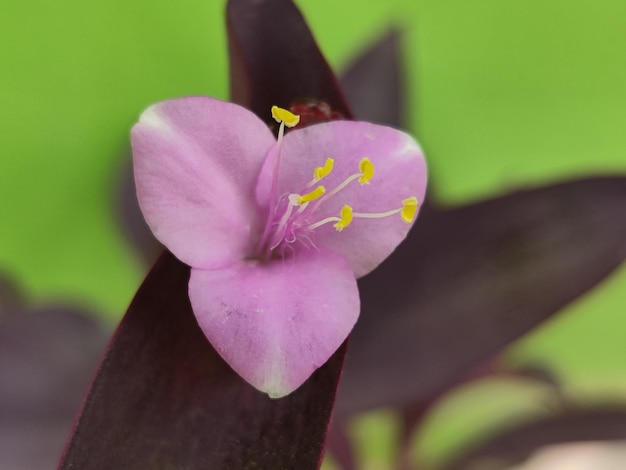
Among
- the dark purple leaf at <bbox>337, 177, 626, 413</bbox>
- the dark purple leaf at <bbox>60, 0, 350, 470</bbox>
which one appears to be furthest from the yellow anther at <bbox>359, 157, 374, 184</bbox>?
→ the dark purple leaf at <bbox>337, 177, 626, 413</bbox>

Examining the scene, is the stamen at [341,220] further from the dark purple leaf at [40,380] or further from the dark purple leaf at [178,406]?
the dark purple leaf at [40,380]

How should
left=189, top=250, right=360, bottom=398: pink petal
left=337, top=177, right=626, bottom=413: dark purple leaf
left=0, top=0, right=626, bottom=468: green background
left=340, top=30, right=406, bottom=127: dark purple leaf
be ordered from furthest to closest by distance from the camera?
1. left=0, top=0, right=626, bottom=468: green background
2. left=340, top=30, right=406, bottom=127: dark purple leaf
3. left=337, top=177, right=626, bottom=413: dark purple leaf
4. left=189, top=250, right=360, bottom=398: pink petal

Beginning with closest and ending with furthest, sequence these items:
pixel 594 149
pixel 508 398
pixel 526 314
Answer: pixel 526 314 < pixel 594 149 < pixel 508 398

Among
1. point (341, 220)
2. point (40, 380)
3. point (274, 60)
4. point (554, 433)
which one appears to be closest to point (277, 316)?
point (341, 220)

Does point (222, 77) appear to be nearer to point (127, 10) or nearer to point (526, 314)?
point (127, 10)

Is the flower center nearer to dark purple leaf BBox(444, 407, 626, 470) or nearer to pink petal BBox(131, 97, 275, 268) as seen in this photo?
pink petal BBox(131, 97, 275, 268)

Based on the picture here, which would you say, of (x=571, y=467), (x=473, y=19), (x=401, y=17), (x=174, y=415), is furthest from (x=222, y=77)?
(x=571, y=467)

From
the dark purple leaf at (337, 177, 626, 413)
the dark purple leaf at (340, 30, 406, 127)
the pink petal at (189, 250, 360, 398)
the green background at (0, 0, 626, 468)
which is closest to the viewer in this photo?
the pink petal at (189, 250, 360, 398)
